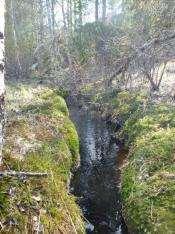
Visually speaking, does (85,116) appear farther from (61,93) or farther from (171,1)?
(171,1)

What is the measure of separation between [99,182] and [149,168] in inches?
98.0

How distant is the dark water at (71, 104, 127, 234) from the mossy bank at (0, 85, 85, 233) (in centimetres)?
72

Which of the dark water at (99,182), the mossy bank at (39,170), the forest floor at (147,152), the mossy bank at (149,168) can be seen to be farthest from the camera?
the dark water at (99,182)

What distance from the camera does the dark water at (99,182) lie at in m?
→ 11.7

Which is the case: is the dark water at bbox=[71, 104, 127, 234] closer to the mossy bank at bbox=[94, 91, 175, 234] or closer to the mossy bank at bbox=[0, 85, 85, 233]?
the mossy bank at bbox=[94, 91, 175, 234]

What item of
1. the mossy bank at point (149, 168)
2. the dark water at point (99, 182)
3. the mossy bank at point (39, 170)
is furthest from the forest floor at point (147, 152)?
the mossy bank at point (39, 170)

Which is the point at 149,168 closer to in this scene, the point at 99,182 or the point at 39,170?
the point at 99,182

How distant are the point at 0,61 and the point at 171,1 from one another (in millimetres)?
19972

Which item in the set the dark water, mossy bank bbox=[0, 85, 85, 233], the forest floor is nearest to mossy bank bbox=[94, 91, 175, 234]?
the forest floor

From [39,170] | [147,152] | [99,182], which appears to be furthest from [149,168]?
[39,170]

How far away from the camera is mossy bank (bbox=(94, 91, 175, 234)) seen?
9852 mm

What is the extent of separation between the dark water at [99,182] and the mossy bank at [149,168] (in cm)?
44

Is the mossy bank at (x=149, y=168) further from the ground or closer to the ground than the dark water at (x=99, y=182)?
further from the ground

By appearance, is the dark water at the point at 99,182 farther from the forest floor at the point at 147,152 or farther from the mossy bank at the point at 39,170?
the mossy bank at the point at 39,170
